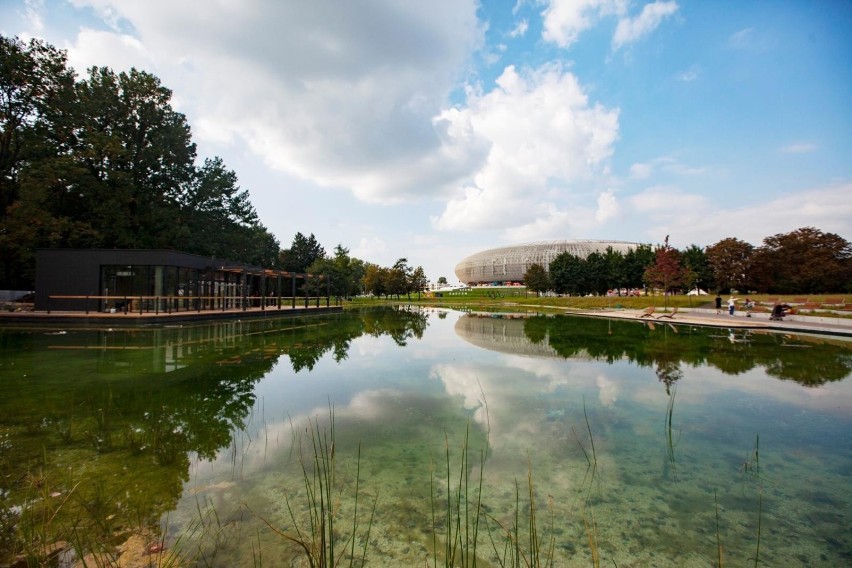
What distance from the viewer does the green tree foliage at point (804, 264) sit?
4191cm

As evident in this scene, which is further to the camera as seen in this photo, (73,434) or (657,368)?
(657,368)

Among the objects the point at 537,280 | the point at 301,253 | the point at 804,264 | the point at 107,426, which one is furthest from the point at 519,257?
the point at 107,426

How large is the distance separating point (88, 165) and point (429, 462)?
37.3 m

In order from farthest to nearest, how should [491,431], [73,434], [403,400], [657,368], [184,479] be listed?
[657,368] < [403,400] < [491,431] < [73,434] < [184,479]

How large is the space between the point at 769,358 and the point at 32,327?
30168 millimetres

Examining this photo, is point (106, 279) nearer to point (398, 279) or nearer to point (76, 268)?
point (76, 268)

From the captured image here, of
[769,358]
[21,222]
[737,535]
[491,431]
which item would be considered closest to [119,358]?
[491,431]

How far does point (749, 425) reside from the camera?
5.88m

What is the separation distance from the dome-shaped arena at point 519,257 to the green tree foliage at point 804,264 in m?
55.7

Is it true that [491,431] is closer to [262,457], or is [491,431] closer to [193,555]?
[262,457]

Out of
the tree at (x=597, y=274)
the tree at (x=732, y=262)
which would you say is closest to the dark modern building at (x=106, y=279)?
the tree at (x=597, y=274)

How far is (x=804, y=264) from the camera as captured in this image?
4275cm

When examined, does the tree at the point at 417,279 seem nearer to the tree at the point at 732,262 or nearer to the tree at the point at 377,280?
the tree at the point at 377,280

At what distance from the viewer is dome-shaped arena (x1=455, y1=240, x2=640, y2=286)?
349ft
